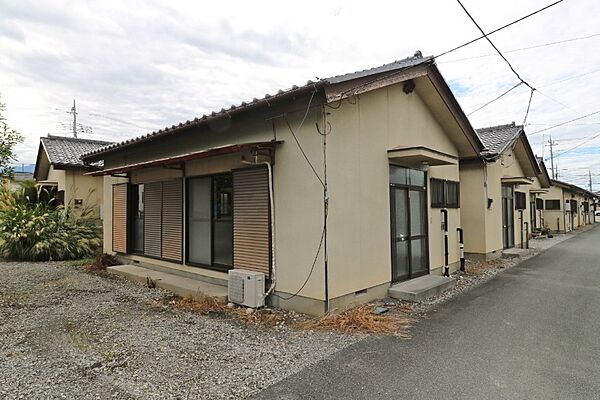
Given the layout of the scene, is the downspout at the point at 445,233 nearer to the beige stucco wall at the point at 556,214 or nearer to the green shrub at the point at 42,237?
the green shrub at the point at 42,237

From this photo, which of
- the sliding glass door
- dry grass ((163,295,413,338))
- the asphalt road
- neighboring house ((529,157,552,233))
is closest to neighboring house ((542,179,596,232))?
neighboring house ((529,157,552,233))

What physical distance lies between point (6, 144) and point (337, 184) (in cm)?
537

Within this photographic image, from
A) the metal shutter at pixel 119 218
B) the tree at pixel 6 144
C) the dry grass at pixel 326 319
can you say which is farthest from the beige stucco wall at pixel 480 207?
the tree at pixel 6 144

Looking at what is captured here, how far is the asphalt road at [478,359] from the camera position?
3.02 m

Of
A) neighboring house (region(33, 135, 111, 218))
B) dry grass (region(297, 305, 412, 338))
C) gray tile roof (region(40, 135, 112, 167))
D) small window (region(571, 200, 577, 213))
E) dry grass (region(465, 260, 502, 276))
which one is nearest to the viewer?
dry grass (region(297, 305, 412, 338))

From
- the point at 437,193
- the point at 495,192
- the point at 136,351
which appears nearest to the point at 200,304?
the point at 136,351

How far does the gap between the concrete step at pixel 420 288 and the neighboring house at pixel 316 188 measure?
0.55 feet

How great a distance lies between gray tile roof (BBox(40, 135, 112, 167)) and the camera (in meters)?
12.9

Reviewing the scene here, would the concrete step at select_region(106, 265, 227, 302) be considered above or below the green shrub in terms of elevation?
below

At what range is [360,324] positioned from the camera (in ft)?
15.2

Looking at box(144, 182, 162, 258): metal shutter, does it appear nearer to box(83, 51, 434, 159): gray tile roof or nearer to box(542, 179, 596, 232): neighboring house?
box(83, 51, 434, 159): gray tile roof

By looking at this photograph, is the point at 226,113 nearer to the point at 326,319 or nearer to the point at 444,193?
the point at 326,319

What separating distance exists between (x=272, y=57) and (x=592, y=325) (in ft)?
26.2

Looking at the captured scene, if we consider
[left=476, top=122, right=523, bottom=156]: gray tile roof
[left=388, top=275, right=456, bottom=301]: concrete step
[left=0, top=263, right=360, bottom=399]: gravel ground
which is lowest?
[left=0, top=263, right=360, bottom=399]: gravel ground
